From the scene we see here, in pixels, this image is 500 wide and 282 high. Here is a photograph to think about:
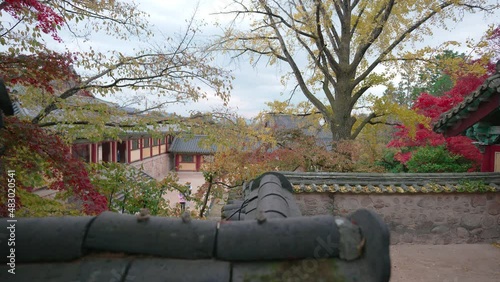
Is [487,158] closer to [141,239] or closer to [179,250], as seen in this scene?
[179,250]

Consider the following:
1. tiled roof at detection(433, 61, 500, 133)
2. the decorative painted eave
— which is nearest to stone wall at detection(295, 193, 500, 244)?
the decorative painted eave

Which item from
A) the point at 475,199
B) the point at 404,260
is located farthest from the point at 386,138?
the point at 404,260


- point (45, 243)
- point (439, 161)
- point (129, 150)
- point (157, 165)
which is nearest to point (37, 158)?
point (45, 243)

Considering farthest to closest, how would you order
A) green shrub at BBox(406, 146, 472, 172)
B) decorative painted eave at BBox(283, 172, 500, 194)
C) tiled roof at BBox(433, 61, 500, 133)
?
green shrub at BBox(406, 146, 472, 172) → decorative painted eave at BBox(283, 172, 500, 194) → tiled roof at BBox(433, 61, 500, 133)

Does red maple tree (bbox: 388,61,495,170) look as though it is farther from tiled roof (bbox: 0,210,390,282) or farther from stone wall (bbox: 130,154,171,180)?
stone wall (bbox: 130,154,171,180)

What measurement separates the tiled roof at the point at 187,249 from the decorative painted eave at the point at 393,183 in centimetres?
594

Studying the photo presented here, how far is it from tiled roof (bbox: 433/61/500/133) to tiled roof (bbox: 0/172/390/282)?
215 inches

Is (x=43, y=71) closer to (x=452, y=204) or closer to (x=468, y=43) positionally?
(x=452, y=204)

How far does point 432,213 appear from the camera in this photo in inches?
286

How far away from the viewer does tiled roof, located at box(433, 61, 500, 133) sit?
527 cm

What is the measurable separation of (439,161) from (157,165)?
2139 cm

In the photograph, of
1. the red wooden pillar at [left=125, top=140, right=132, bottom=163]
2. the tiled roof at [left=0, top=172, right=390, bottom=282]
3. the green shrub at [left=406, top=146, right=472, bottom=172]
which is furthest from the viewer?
the red wooden pillar at [left=125, top=140, right=132, bottom=163]

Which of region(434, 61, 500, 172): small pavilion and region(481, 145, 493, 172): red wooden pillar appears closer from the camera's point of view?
region(434, 61, 500, 172): small pavilion

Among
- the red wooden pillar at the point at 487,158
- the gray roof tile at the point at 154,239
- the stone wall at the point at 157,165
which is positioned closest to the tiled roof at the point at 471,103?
the red wooden pillar at the point at 487,158
